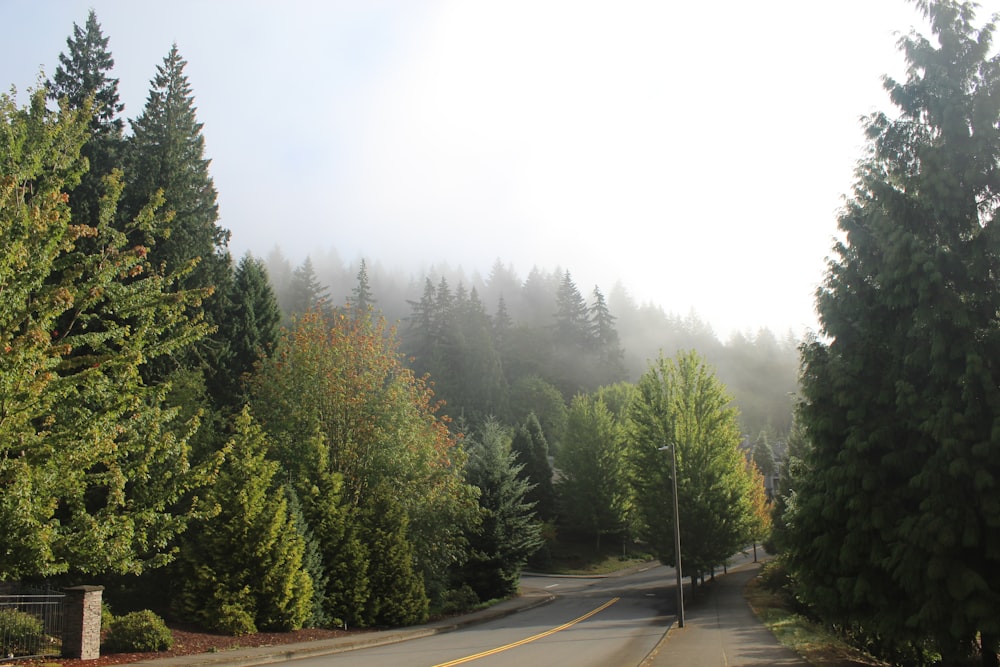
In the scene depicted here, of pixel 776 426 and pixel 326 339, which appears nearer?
pixel 326 339

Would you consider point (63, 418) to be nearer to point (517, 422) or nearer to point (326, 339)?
point (326, 339)

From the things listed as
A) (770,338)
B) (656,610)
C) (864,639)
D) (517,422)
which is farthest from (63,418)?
(770,338)

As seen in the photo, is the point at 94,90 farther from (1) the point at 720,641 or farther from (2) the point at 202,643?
(1) the point at 720,641

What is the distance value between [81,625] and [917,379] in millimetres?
18739

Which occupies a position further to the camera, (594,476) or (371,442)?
(594,476)

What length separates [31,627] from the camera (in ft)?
48.6

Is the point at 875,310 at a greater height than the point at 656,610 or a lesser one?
greater

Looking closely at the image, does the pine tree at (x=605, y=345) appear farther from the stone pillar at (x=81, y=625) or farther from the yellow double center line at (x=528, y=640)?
the stone pillar at (x=81, y=625)

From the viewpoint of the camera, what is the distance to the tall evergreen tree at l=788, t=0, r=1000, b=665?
12.5 metres

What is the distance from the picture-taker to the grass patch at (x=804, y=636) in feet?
54.1

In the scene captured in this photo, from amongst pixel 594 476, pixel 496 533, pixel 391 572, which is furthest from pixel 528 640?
pixel 594 476

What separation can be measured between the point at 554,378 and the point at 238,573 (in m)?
76.1

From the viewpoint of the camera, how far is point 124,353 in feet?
42.9

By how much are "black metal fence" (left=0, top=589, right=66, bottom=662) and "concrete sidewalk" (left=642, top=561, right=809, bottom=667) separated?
535 inches
